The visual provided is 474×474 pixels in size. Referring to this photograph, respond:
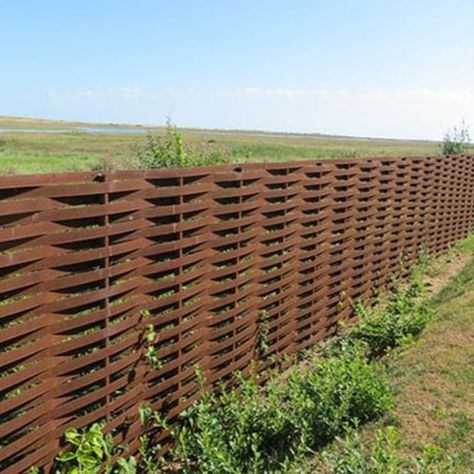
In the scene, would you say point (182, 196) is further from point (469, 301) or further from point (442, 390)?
point (469, 301)

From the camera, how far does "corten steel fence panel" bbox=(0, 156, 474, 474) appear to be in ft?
8.68

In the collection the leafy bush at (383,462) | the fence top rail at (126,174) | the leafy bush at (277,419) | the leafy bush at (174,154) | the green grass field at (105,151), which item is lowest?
the green grass field at (105,151)

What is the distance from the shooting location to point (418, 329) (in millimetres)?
5555

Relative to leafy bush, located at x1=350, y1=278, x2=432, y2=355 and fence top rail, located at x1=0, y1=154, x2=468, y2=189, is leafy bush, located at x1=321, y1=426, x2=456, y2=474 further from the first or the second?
leafy bush, located at x1=350, y1=278, x2=432, y2=355

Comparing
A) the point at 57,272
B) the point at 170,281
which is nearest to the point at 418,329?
the point at 170,281

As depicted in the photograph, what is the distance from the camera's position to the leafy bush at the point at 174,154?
291 inches

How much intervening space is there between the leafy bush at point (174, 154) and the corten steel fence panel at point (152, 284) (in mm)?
2279

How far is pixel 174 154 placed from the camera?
742cm

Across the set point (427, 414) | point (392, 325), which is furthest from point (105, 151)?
point (427, 414)

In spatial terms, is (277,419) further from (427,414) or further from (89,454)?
(89,454)

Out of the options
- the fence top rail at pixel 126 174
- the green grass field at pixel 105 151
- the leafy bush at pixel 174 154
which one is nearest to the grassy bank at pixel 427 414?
the fence top rail at pixel 126 174

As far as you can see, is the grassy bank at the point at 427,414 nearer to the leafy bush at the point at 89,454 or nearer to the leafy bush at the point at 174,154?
the leafy bush at the point at 89,454

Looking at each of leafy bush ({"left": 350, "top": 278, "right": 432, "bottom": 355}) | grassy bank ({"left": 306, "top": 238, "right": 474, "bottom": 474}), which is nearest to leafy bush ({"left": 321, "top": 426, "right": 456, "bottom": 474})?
grassy bank ({"left": 306, "top": 238, "right": 474, "bottom": 474})

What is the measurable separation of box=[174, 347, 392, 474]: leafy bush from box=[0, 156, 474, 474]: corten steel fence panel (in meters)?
0.26
